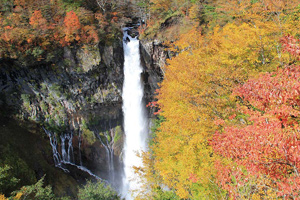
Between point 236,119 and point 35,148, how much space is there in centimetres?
1697

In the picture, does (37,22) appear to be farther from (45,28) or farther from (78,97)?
(78,97)

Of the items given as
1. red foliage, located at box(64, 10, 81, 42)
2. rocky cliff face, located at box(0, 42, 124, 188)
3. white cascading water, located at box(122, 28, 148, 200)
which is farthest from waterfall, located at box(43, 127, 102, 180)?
red foliage, located at box(64, 10, 81, 42)

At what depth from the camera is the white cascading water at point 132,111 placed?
19219 mm

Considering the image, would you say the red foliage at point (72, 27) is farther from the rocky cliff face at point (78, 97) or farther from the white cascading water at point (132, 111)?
the white cascading water at point (132, 111)

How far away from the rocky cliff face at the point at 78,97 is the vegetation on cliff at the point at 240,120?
8.59 meters

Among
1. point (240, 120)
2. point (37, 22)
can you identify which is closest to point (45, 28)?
point (37, 22)

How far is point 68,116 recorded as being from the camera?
17719mm

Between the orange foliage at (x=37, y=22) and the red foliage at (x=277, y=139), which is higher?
the orange foliage at (x=37, y=22)

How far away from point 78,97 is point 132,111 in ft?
19.6

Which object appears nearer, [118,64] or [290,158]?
[290,158]

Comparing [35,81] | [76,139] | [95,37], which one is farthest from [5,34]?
[76,139]

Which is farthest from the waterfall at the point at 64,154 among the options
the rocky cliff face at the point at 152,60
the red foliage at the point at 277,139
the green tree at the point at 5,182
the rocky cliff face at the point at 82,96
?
the red foliage at the point at 277,139

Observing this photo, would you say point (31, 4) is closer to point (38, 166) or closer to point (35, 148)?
point (35, 148)

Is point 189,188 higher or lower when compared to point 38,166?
higher
